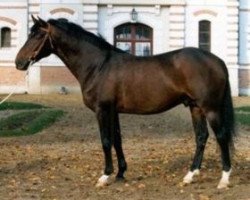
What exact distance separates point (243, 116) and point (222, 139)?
13112 millimetres

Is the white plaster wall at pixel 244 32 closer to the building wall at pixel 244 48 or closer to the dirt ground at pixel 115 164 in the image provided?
the building wall at pixel 244 48

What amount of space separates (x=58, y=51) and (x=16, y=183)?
6.85ft

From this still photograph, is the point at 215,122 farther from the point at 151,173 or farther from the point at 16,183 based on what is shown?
the point at 16,183

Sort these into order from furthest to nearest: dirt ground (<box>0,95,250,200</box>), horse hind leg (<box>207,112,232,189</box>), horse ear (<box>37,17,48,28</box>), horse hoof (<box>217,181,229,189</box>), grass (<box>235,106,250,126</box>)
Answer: grass (<box>235,106,250,126</box>) → horse ear (<box>37,17,48,28</box>) → horse hind leg (<box>207,112,232,189</box>) → horse hoof (<box>217,181,229,189</box>) → dirt ground (<box>0,95,250,200</box>)

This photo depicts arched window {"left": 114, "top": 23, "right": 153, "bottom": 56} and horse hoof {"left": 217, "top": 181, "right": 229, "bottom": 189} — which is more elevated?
arched window {"left": 114, "top": 23, "right": 153, "bottom": 56}

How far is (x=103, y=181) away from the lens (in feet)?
34.2

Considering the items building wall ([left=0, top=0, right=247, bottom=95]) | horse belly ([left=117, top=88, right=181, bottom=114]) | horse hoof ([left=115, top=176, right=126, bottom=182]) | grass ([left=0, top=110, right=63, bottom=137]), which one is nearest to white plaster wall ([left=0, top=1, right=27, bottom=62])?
building wall ([left=0, top=0, right=247, bottom=95])

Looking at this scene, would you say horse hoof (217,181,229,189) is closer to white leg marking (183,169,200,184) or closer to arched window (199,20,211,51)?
white leg marking (183,169,200,184)

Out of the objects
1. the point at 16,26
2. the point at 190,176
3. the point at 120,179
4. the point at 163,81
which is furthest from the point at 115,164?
the point at 16,26

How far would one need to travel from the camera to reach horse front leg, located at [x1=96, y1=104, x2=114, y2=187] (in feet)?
33.9

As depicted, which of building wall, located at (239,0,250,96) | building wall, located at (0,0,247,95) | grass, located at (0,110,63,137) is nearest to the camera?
grass, located at (0,110,63,137)

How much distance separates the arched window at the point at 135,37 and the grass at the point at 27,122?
13.8 meters

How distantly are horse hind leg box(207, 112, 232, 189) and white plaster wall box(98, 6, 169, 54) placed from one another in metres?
27.6

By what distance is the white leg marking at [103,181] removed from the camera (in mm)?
10348
